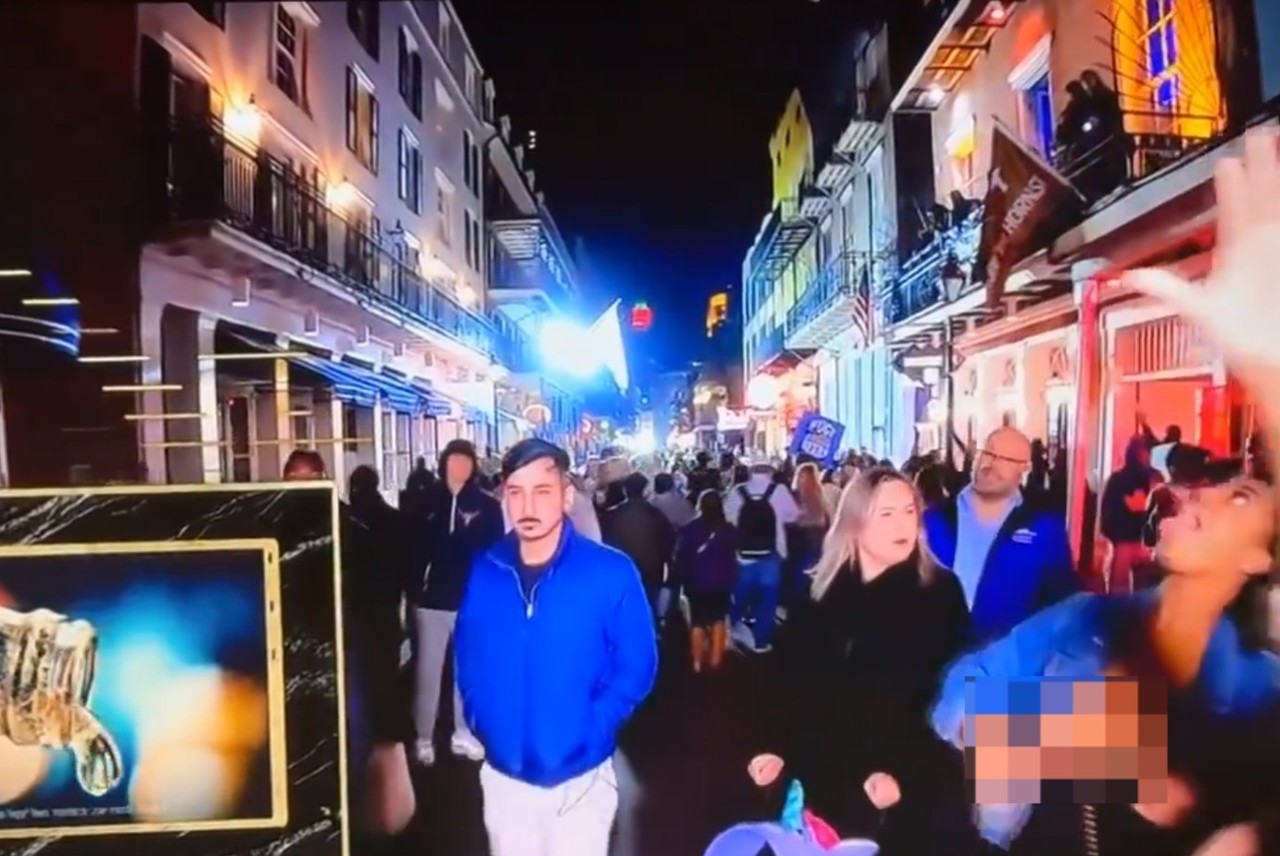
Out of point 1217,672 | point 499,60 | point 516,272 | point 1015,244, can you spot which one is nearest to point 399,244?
point 516,272

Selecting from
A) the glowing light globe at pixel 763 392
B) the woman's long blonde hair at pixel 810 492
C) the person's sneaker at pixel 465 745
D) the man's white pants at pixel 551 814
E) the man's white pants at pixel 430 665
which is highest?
the glowing light globe at pixel 763 392

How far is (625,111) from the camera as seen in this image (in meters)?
3.09

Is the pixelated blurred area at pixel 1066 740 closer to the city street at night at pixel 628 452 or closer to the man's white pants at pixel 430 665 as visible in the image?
the city street at night at pixel 628 452

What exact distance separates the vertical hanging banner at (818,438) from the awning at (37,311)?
5.54 feet

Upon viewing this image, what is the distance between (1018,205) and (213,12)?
1.88 meters

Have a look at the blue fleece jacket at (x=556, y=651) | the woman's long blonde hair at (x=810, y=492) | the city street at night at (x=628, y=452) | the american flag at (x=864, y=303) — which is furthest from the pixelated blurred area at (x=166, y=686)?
the american flag at (x=864, y=303)

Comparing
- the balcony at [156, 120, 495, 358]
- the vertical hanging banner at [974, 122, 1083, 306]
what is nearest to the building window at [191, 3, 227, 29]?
the balcony at [156, 120, 495, 358]

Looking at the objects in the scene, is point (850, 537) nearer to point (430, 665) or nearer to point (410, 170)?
point (430, 665)

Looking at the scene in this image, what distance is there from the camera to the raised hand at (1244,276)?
9.02 feet

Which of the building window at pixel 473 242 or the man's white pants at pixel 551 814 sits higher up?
the building window at pixel 473 242

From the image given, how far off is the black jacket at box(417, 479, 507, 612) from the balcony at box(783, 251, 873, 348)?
0.88 meters

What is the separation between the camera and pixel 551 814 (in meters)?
2.80

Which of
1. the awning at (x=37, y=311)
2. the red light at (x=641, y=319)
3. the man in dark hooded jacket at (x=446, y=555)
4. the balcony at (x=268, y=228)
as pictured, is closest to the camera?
the balcony at (x=268, y=228)

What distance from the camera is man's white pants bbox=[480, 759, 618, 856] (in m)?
2.79
